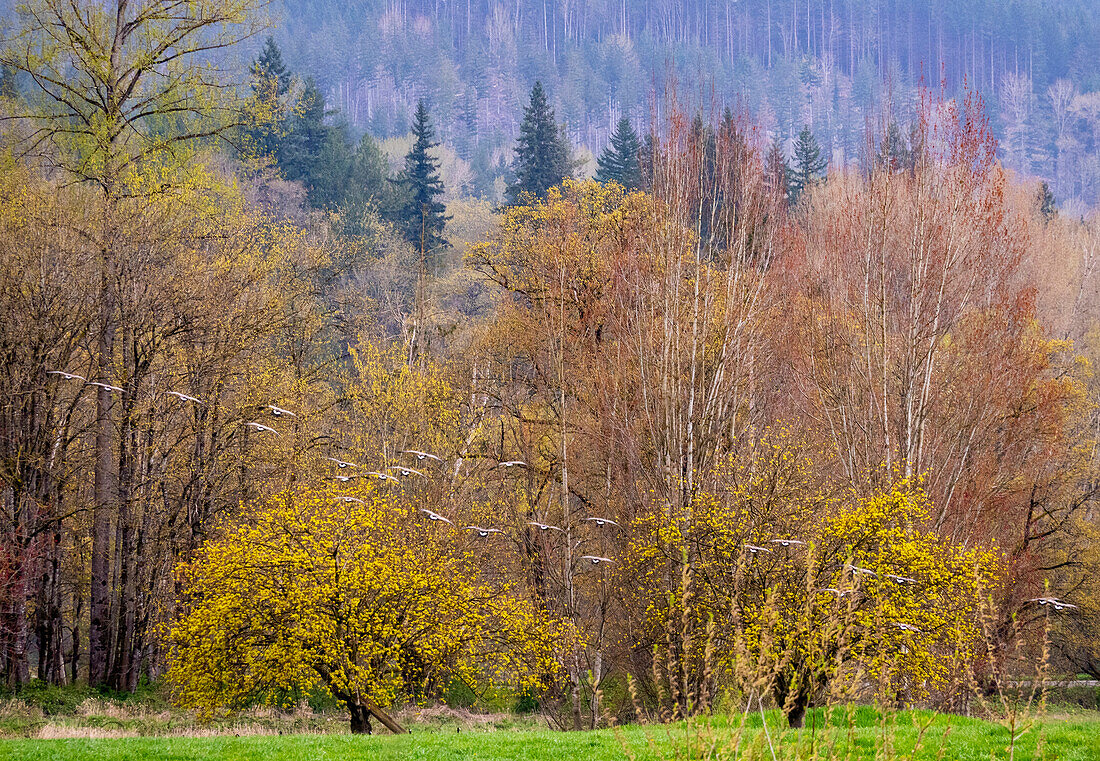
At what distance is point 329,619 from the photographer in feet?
48.1

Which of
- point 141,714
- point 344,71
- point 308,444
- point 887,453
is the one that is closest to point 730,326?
point 887,453

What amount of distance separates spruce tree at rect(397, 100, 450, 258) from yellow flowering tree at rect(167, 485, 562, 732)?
37.9 meters

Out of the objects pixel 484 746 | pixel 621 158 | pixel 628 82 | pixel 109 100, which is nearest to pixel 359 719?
pixel 484 746

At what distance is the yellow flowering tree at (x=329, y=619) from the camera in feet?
48.1

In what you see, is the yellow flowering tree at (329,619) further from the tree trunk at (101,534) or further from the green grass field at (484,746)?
the tree trunk at (101,534)

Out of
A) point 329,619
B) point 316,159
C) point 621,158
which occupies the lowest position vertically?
point 329,619

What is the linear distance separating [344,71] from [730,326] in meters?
159

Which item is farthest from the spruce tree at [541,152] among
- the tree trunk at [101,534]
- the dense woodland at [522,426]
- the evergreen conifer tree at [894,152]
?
the tree trunk at [101,534]

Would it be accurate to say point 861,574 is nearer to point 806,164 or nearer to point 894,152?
point 894,152

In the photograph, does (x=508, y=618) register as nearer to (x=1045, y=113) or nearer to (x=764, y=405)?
(x=764, y=405)

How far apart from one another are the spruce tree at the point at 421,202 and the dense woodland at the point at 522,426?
2798 centimetres

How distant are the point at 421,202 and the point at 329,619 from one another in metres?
46.9

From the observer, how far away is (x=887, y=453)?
19141mm

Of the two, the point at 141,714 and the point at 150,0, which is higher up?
the point at 150,0
